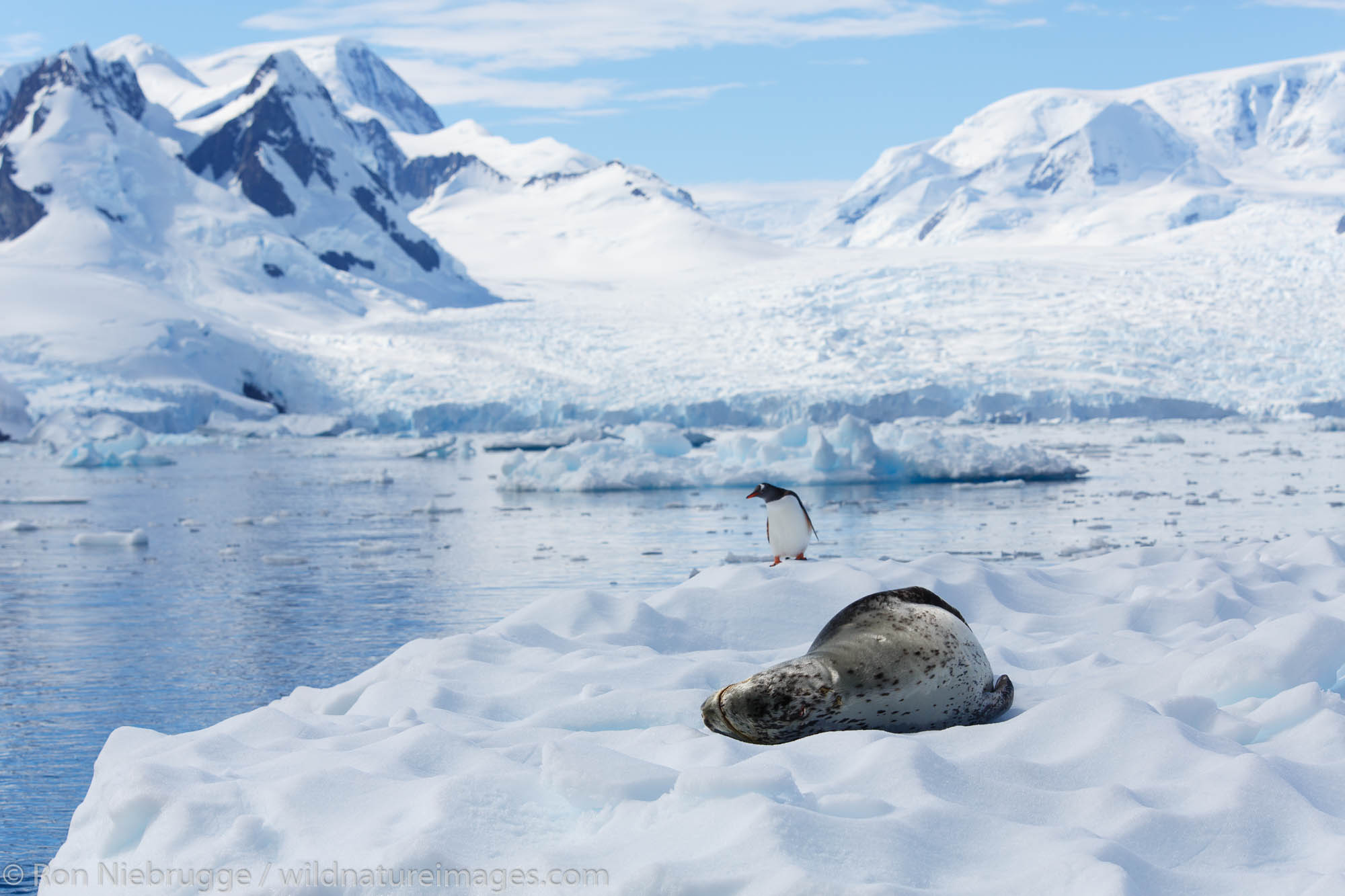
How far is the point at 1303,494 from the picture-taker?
49.7ft

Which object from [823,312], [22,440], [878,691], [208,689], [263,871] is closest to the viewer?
[263,871]

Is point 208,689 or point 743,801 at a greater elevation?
point 743,801

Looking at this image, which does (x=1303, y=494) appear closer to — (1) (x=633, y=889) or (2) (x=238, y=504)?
(2) (x=238, y=504)

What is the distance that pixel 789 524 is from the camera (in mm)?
6914

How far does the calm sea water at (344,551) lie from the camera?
18.9ft

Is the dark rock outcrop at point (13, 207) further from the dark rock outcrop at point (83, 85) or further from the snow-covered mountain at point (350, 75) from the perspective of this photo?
the snow-covered mountain at point (350, 75)

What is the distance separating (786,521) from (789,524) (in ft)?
0.10

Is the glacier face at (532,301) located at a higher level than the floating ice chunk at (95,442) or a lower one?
higher

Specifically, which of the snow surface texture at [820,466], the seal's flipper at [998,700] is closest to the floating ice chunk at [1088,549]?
the seal's flipper at [998,700]

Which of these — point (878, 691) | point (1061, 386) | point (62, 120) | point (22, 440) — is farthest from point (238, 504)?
point (62, 120)

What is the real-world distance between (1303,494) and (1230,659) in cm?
1252

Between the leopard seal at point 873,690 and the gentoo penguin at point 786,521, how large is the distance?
9.95 ft

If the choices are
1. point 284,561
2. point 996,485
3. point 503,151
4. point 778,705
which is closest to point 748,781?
point 778,705

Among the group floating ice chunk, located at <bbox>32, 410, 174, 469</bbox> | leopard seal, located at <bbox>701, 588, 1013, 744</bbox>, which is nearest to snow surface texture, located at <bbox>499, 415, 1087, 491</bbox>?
floating ice chunk, located at <bbox>32, 410, 174, 469</bbox>
